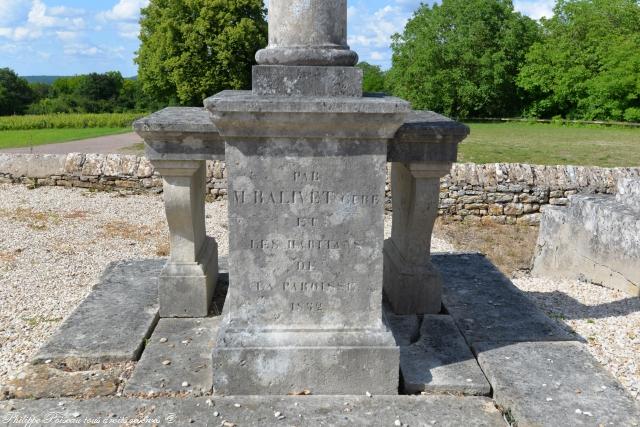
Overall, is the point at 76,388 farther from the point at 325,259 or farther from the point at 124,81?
the point at 124,81

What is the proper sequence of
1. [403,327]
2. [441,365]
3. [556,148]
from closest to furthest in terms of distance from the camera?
[441,365] → [403,327] → [556,148]

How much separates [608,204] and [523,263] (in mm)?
1566

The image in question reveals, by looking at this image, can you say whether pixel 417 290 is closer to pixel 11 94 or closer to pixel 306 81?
pixel 306 81

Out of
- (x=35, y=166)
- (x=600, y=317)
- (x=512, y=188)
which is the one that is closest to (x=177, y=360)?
(x=600, y=317)

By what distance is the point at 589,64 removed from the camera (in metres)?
34.4

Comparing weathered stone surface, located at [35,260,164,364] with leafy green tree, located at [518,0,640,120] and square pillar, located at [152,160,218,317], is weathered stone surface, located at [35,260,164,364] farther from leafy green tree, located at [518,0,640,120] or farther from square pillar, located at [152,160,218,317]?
leafy green tree, located at [518,0,640,120]

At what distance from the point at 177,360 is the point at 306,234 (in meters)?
1.25

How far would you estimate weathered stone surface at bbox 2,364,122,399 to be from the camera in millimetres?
3375

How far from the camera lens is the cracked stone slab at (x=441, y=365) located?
11.3 feet

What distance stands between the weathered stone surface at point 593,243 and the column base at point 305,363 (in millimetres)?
3809

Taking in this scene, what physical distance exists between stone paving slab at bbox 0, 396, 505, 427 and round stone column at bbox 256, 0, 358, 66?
1944 millimetres

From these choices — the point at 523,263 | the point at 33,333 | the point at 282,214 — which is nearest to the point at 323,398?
the point at 282,214

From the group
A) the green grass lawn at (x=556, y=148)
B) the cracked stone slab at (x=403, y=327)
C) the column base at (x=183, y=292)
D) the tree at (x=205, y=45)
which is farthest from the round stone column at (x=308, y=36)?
the tree at (x=205, y=45)

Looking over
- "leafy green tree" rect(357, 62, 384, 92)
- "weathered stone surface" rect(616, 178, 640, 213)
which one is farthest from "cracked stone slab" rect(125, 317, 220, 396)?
"leafy green tree" rect(357, 62, 384, 92)
